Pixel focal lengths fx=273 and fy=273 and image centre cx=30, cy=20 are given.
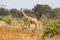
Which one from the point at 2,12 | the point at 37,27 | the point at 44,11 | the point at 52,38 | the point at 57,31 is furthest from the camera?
the point at 44,11

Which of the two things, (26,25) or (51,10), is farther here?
(51,10)

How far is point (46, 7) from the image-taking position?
161ft

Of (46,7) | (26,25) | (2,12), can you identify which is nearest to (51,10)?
(46,7)

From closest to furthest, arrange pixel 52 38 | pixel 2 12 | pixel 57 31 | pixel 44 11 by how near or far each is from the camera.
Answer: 1. pixel 52 38
2. pixel 57 31
3. pixel 2 12
4. pixel 44 11

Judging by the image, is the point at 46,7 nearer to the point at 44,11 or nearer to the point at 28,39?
the point at 44,11

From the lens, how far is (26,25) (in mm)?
21250

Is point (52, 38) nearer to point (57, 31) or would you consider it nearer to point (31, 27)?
point (57, 31)

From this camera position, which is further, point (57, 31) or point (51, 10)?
point (51, 10)

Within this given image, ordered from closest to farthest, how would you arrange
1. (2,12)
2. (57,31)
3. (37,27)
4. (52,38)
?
(52,38) < (57,31) < (37,27) < (2,12)

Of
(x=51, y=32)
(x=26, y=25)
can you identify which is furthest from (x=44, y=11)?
(x=51, y=32)

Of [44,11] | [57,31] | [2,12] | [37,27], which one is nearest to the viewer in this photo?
[57,31]

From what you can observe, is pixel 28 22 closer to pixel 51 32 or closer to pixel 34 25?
pixel 34 25

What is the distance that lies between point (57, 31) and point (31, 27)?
6.71 metres

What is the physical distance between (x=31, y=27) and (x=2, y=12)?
79.4 ft
